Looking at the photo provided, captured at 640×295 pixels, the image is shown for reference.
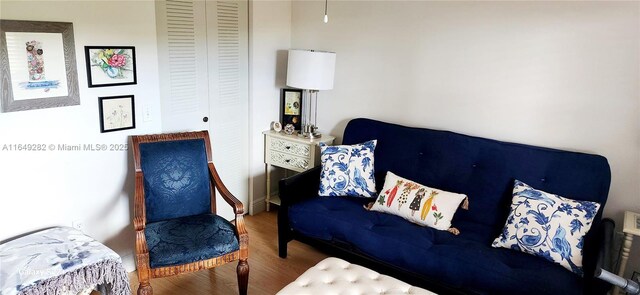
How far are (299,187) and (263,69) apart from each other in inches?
42.4

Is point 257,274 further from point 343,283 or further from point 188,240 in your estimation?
point 343,283

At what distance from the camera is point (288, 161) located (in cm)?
344

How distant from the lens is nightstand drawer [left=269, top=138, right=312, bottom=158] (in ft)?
10.8

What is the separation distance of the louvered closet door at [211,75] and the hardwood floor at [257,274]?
0.55 meters

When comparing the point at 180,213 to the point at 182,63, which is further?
Answer: the point at 182,63

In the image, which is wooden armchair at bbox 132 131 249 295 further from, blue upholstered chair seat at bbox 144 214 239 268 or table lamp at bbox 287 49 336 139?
table lamp at bbox 287 49 336 139

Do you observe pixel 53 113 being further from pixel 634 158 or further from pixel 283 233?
pixel 634 158

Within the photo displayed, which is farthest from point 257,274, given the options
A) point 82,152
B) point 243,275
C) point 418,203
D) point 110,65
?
point 110,65

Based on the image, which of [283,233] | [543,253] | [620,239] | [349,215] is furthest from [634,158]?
[283,233]

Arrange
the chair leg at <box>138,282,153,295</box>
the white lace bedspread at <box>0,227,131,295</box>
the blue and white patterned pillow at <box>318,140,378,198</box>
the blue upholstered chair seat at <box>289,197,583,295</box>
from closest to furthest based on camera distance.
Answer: the white lace bedspread at <box>0,227,131,295</box> < the blue upholstered chair seat at <box>289,197,583,295</box> < the chair leg at <box>138,282,153,295</box> < the blue and white patterned pillow at <box>318,140,378,198</box>

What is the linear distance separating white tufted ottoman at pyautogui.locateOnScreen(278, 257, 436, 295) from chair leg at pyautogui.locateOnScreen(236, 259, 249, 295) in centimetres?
50

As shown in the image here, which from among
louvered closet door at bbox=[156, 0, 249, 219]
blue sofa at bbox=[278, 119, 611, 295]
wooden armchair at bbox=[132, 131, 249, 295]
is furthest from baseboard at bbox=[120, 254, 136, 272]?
blue sofa at bbox=[278, 119, 611, 295]

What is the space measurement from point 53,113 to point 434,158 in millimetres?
2188

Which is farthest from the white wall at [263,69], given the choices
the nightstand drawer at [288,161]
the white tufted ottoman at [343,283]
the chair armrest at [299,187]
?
the white tufted ottoman at [343,283]
